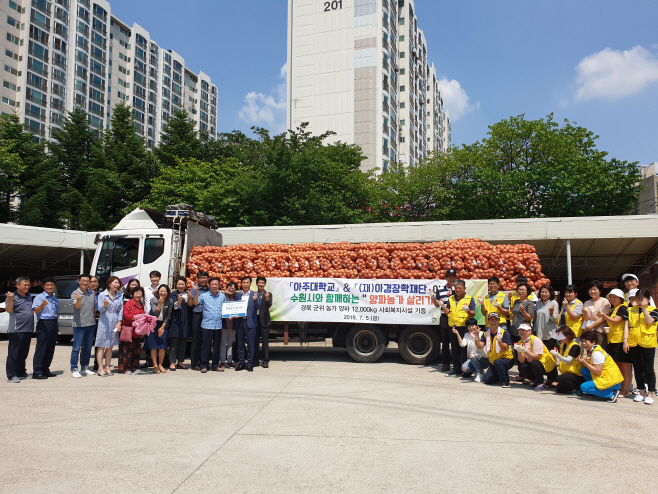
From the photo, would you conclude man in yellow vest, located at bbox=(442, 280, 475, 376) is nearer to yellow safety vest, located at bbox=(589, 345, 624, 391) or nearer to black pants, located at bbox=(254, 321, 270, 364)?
yellow safety vest, located at bbox=(589, 345, 624, 391)

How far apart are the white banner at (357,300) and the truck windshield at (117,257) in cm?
319

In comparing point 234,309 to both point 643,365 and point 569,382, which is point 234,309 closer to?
point 569,382

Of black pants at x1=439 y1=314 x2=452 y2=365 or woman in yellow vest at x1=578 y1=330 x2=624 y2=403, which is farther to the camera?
→ black pants at x1=439 y1=314 x2=452 y2=365

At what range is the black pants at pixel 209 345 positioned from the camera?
9.77 metres

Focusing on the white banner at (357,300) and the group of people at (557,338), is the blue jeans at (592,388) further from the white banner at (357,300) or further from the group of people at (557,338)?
the white banner at (357,300)

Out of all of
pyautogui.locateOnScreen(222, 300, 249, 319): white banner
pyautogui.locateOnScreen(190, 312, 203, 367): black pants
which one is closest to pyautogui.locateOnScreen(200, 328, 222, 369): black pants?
pyautogui.locateOnScreen(190, 312, 203, 367): black pants

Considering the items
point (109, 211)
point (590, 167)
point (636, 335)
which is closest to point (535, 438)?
point (636, 335)

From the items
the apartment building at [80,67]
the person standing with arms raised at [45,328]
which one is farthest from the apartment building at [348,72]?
the person standing with arms raised at [45,328]

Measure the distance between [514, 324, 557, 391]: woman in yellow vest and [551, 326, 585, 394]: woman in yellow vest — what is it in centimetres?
23

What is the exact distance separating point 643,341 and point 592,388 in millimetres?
1041

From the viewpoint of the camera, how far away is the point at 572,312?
8.38m

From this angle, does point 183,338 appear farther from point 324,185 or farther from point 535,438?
point 324,185

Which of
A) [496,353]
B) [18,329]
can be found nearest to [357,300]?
[496,353]

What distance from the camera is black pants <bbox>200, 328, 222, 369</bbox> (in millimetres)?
9766
